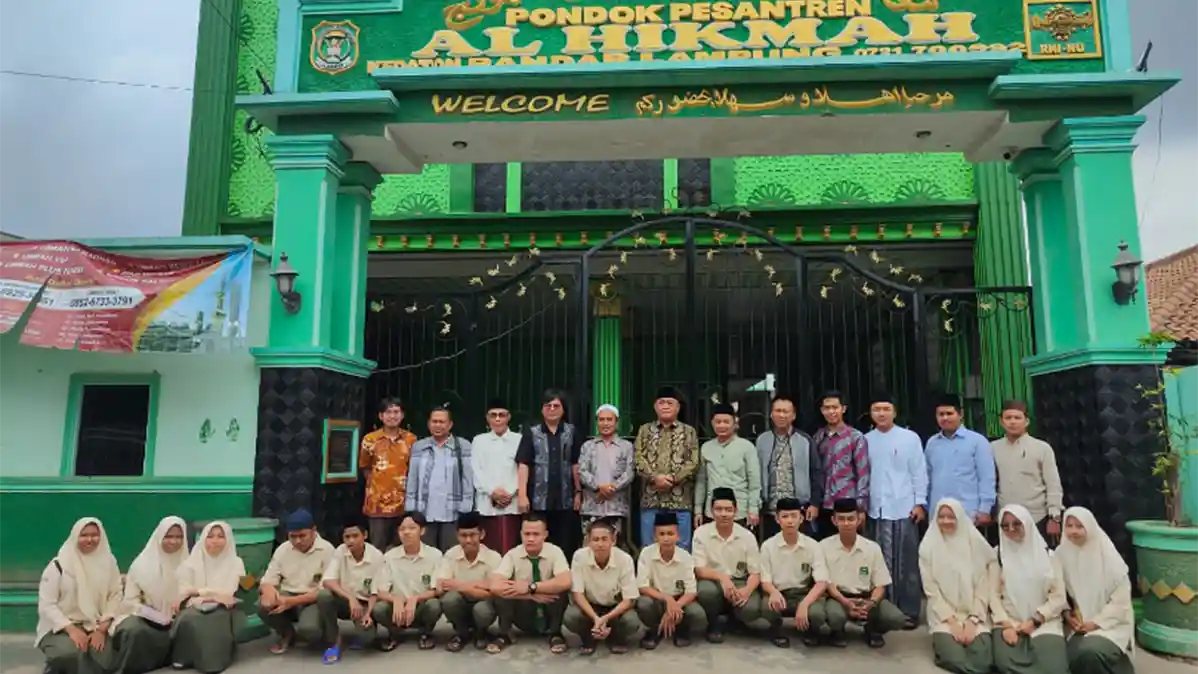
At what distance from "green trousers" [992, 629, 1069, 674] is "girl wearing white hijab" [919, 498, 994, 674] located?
0.22 ft

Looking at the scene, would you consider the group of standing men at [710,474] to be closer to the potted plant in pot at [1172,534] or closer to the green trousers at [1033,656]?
the potted plant in pot at [1172,534]

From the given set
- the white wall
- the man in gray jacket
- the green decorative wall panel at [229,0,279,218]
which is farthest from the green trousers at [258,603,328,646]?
the green decorative wall panel at [229,0,279,218]

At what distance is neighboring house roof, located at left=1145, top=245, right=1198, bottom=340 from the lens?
10.4 metres

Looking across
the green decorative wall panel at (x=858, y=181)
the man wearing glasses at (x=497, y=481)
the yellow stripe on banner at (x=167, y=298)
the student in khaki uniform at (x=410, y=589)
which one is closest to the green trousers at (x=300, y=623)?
the student in khaki uniform at (x=410, y=589)

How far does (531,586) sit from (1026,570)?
111 inches

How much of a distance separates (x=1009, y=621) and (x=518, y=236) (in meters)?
6.42

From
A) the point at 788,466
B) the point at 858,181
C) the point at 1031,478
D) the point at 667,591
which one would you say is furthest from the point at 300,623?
the point at 858,181

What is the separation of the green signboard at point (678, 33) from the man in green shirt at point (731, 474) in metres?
2.78

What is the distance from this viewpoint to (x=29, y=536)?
5.90 meters

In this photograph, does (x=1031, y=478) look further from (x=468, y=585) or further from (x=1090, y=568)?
(x=468, y=585)

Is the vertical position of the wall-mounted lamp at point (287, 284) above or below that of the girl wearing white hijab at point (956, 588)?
above

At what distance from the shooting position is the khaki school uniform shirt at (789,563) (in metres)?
4.95

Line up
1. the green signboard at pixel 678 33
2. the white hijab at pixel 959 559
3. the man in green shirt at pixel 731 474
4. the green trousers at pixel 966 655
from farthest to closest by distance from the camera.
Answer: the green signboard at pixel 678 33 → the man in green shirt at pixel 731 474 → the white hijab at pixel 959 559 → the green trousers at pixel 966 655

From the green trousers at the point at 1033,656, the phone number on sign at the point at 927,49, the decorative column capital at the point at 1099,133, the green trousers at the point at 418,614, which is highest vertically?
the phone number on sign at the point at 927,49
